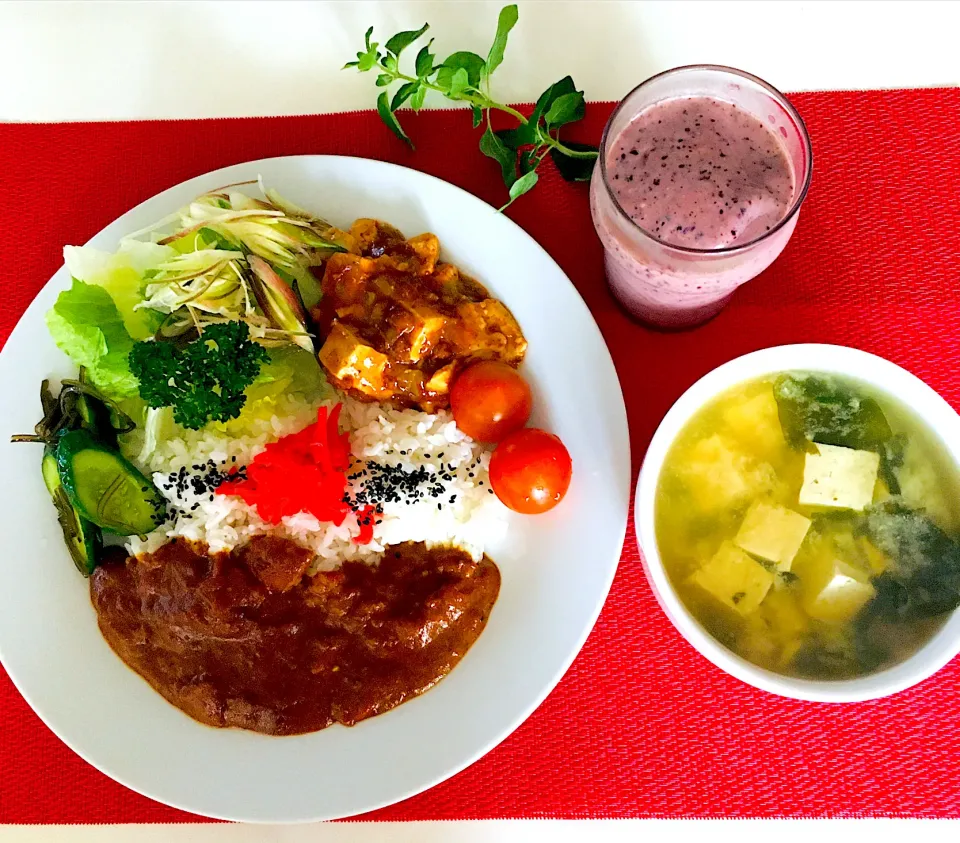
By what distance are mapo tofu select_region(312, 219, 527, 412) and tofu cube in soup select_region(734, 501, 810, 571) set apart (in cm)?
73

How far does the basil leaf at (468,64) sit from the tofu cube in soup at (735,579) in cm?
137

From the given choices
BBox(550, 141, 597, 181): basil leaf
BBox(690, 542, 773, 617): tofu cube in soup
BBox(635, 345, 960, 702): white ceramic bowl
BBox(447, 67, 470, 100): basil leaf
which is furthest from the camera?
BBox(550, 141, 597, 181): basil leaf

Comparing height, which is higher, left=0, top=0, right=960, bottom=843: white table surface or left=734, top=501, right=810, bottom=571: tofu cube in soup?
left=0, top=0, right=960, bottom=843: white table surface

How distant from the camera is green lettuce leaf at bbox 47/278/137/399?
204 centimetres

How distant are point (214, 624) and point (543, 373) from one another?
1058mm

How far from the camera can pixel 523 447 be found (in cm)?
193

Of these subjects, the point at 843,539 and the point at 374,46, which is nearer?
the point at 843,539

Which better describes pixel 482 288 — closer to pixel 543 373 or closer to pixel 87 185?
pixel 543 373

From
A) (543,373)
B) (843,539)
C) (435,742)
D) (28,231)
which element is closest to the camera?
(843,539)

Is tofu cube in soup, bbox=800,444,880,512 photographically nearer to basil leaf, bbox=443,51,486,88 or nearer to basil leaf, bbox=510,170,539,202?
basil leaf, bbox=510,170,539,202

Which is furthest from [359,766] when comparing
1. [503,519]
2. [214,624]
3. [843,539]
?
[843,539]

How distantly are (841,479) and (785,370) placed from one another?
266mm

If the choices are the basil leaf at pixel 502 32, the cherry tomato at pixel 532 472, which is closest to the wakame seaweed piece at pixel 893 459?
the cherry tomato at pixel 532 472

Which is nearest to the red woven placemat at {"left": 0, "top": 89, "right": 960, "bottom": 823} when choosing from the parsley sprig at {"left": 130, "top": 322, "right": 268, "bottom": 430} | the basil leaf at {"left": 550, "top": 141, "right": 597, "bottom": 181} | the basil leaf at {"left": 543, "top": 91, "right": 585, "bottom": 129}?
the basil leaf at {"left": 550, "top": 141, "right": 597, "bottom": 181}
